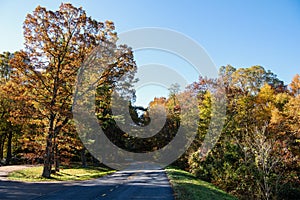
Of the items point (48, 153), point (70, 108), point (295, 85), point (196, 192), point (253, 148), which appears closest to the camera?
point (196, 192)

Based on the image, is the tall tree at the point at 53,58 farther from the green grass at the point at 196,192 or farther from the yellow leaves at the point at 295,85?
the yellow leaves at the point at 295,85

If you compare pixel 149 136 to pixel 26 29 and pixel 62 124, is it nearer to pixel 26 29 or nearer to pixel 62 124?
pixel 62 124

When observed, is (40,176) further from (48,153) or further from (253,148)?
(253,148)

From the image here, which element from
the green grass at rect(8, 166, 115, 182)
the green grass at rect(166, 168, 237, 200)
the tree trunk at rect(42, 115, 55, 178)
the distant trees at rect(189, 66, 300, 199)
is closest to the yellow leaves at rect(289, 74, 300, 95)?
the distant trees at rect(189, 66, 300, 199)

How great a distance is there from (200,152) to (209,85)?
11216 mm

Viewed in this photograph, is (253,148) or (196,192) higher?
(253,148)

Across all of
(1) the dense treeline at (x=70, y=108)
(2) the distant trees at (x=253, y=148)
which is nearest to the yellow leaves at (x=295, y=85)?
(2) the distant trees at (x=253, y=148)

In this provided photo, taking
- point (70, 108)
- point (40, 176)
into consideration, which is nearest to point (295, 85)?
point (70, 108)

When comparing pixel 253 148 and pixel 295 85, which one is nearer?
pixel 253 148

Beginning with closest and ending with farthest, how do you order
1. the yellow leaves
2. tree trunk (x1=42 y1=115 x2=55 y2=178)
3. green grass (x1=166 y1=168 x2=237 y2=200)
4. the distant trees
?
green grass (x1=166 y1=168 x2=237 y2=200)
the distant trees
tree trunk (x1=42 y1=115 x2=55 y2=178)
the yellow leaves

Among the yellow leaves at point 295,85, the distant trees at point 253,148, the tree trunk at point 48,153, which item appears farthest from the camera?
the yellow leaves at point 295,85

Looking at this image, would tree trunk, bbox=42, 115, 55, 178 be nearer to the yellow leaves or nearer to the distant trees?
the distant trees

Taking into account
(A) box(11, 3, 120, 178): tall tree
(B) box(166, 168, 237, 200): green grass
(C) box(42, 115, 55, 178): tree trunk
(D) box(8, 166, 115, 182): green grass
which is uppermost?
(A) box(11, 3, 120, 178): tall tree

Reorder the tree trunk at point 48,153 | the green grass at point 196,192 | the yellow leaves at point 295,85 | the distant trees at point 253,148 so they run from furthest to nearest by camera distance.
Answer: the yellow leaves at point 295,85
the tree trunk at point 48,153
the distant trees at point 253,148
the green grass at point 196,192
